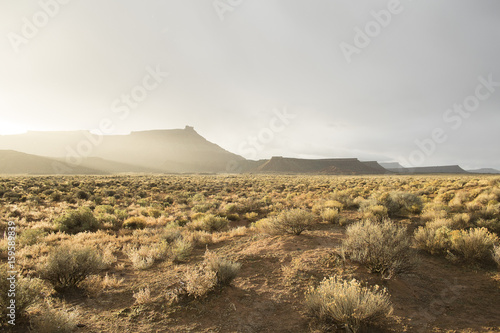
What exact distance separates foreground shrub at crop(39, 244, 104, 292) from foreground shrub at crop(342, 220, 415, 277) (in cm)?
637

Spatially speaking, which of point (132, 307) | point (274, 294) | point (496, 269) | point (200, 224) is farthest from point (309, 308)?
point (200, 224)

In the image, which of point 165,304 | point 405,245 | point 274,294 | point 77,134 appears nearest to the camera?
point 165,304

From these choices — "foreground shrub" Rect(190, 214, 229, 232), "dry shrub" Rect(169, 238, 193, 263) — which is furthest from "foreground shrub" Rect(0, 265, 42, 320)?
"foreground shrub" Rect(190, 214, 229, 232)

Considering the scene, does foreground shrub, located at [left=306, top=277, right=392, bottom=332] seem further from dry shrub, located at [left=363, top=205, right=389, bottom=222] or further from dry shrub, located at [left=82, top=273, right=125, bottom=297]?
dry shrub, located at [left=363, top=205, right=389, bottom=222]

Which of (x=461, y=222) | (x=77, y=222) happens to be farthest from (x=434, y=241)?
(x=77, y=222)

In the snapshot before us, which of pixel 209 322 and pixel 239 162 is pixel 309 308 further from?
pixel 239 162

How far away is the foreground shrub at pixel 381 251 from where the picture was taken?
192 inches

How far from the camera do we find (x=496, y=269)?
5.32 metres

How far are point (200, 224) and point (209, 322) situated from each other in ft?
21.5

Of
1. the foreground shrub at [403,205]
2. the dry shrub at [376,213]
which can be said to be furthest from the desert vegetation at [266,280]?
the foreground shrub at [403,205]

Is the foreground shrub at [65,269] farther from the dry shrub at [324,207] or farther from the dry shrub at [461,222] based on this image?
the dry shrub at [461,222]

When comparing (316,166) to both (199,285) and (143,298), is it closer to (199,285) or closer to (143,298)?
(199,285)

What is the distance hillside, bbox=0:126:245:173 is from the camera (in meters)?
134

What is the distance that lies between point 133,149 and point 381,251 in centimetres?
16486
